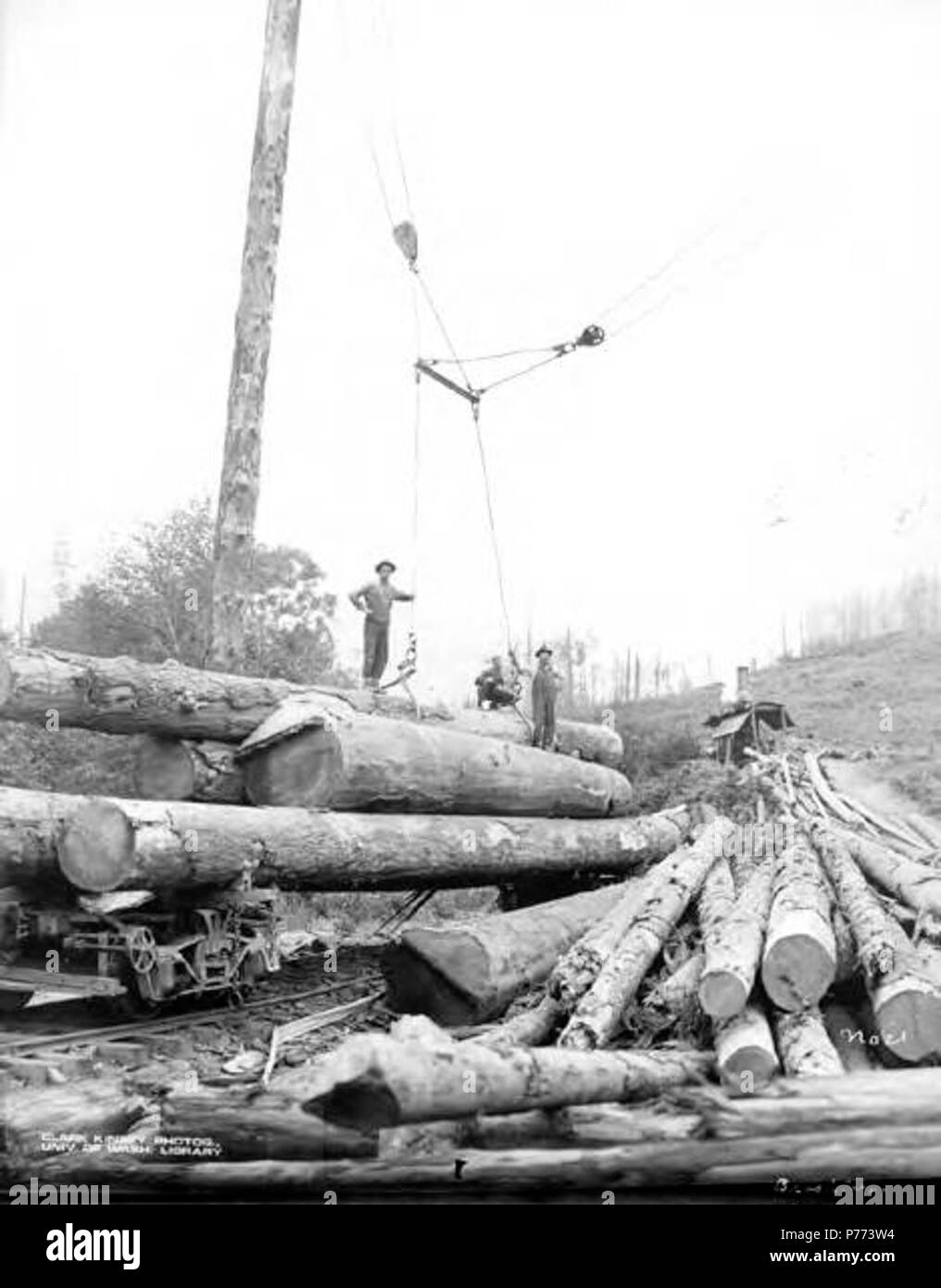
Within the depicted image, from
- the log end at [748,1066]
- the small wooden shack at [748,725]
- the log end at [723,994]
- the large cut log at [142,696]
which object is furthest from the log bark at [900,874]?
the large cut log at [142,696]

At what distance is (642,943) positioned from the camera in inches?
213

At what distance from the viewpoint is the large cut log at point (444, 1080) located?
295 cm

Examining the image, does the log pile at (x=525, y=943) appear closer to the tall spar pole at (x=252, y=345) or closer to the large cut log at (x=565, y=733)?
the large cut log at (x=565, y=733)

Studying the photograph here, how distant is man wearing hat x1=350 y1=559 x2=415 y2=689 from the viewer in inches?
284

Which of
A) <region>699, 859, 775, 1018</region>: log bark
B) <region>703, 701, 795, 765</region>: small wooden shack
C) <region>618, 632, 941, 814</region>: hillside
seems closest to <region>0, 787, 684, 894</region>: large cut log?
<region>703, 701, 795, 765</region>: small wooden shack

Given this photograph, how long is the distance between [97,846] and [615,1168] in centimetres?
301

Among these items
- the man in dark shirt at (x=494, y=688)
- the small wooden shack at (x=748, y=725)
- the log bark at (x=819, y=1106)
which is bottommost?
the log bark at (x=819, y=1106)

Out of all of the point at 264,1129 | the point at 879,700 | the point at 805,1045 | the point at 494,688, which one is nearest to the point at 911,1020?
the point at 805,1045

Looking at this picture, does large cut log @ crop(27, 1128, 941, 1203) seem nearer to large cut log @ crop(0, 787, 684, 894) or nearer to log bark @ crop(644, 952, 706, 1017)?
log bark @ crop(644, 952, 706, 1017)

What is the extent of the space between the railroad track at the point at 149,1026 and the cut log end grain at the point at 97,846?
684 millimetres

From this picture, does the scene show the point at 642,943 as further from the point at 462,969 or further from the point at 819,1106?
the point at 819,1106

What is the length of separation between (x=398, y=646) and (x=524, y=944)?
8.15 ft

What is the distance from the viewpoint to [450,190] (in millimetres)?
7039

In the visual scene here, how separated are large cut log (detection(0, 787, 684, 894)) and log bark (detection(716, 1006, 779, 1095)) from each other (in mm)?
2658
